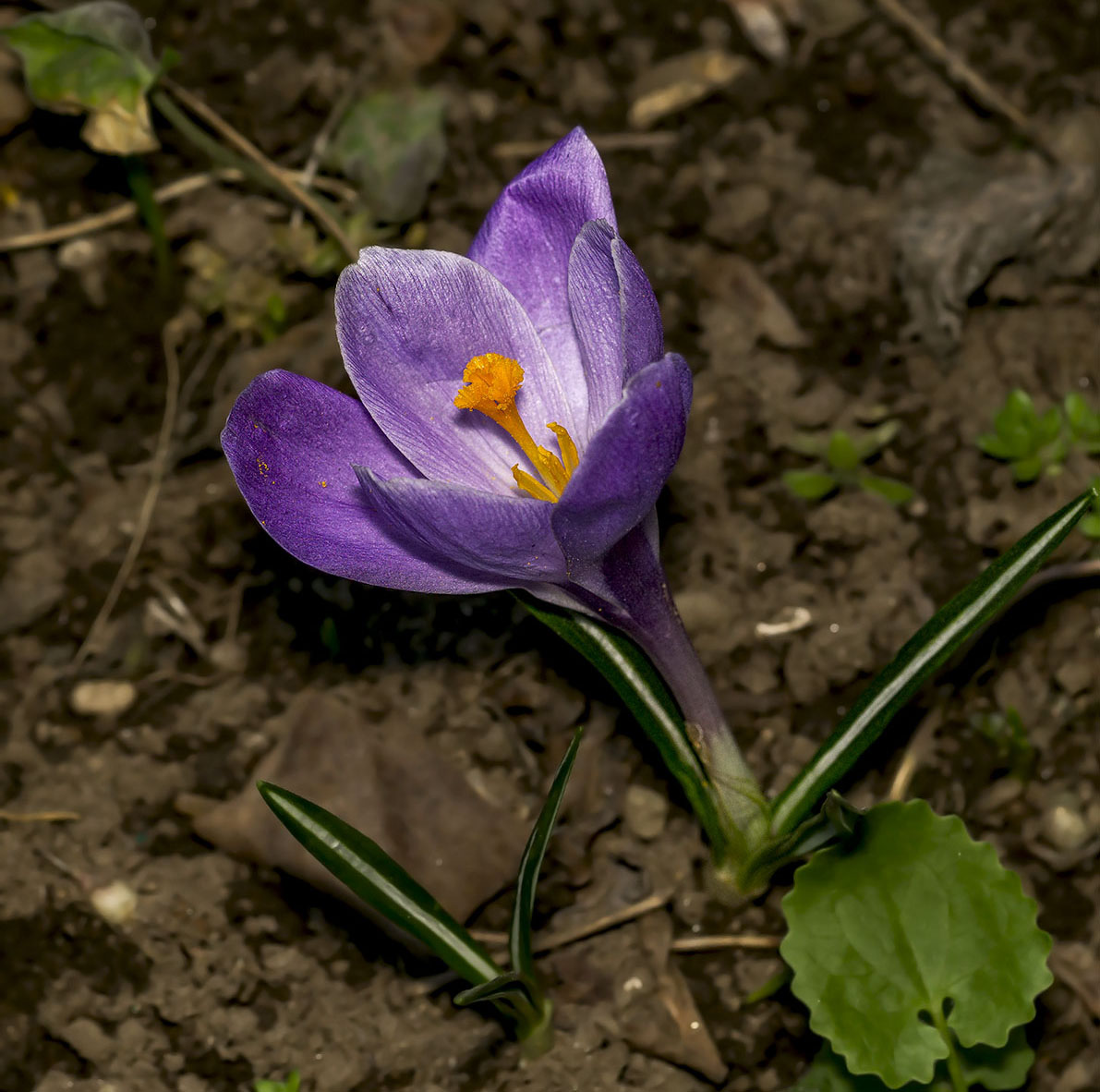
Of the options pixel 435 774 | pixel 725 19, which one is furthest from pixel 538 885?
pixel 725 19

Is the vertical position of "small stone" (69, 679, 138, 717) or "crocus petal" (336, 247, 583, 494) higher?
"crocus petal" (336, 247, 583, 494)

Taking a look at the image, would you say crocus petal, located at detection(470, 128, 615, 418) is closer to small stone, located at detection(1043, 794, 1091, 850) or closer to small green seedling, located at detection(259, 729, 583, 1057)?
small green seedling, located at detection(259, 729, 583, 1057)

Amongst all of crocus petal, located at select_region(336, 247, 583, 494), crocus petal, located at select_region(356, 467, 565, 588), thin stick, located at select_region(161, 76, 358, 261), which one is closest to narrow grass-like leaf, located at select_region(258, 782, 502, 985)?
crocus petal, located at select_region(356, 467, 565, 588)

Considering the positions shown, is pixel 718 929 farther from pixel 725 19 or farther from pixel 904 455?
pixel 725 19

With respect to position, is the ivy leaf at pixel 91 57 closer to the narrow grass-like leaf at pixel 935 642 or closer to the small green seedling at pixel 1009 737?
the narrow grass-like leaf at pixel 935 642

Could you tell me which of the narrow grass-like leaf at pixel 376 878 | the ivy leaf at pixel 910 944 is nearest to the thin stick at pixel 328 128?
the narrow grass-like leaf at pixel 376 878

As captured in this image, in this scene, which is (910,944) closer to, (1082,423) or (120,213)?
(1082,423)
